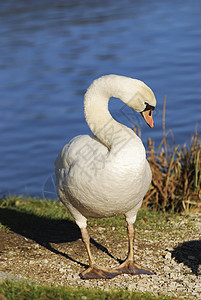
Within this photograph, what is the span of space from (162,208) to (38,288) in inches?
158

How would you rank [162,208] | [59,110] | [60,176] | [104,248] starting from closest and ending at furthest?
[60,176] < [104,248] < [162,208] < [59,110]

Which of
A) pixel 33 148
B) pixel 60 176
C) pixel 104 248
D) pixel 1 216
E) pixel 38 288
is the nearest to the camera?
pixel 38 288

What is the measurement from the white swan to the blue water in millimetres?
990

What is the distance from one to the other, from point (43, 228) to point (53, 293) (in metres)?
2.72

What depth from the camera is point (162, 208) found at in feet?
28.0

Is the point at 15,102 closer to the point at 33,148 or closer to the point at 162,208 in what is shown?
the point at 33,148

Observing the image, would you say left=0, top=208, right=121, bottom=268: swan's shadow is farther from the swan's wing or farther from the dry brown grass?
the dry brown grass

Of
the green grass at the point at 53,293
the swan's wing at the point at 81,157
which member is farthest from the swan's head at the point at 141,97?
the green grass at the point at 53,293

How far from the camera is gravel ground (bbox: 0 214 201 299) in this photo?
5.54 meters

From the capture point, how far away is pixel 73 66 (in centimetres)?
1925

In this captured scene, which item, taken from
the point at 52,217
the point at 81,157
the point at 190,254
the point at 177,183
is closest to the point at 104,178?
the point at 81,157

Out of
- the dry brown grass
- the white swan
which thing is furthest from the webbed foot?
the dry brown grass

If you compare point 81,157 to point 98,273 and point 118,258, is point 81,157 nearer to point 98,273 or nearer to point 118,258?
point 98,273

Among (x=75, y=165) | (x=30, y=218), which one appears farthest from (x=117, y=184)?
(x=30, y=218)
